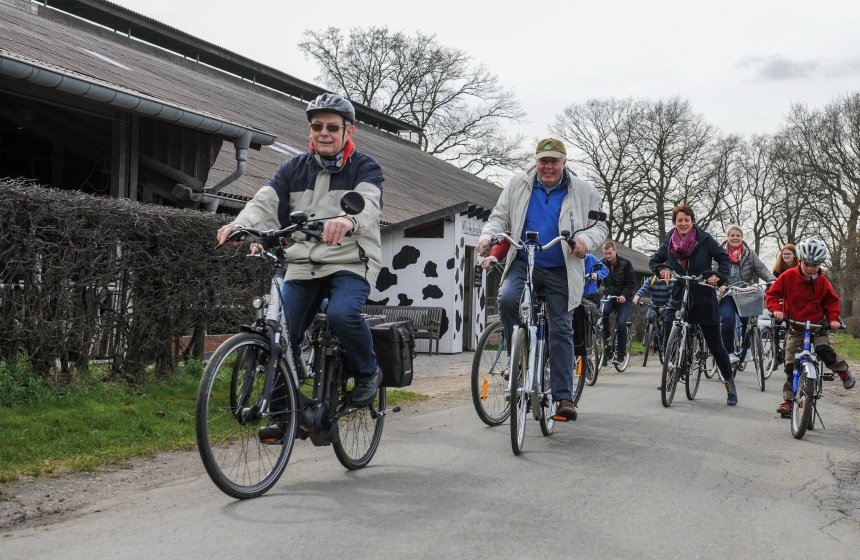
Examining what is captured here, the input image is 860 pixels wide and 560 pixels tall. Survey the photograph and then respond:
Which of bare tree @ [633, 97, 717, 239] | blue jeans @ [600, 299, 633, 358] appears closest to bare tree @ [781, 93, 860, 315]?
bare tree @ [633, 97, 717, 239]

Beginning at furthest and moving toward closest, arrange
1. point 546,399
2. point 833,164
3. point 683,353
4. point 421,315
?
point 833,164 < point 421,315 < point 683,353 < point 546,399

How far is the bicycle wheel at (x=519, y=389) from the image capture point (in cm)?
603

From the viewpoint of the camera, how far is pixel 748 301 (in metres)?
12.5

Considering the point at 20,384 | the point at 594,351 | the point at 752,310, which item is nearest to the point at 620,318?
the point at 752,310

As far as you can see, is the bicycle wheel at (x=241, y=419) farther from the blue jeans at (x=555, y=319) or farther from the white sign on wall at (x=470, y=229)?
the white sign on wall at (x=470, y=229)

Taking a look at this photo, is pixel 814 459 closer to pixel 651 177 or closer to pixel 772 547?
pixel 772 547

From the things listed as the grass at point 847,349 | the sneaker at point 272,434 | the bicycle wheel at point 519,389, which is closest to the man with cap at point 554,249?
the bicycle wheel at point 519,389

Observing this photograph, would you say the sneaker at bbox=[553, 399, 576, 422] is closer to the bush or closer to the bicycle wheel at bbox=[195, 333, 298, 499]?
the bicycle wheel at bbox=[195, 333, 298, 499]

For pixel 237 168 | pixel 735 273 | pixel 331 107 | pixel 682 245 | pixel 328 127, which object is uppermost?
pixel 237 168

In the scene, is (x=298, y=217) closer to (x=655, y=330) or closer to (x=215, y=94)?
(x=655, y=330)

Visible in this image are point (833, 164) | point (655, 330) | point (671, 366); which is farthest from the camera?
point (833, 164)

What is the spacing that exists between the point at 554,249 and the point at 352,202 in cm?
244

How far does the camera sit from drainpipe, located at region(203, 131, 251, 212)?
1264 centimetres

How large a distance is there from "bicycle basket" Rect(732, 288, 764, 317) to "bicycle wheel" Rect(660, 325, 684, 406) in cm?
328
